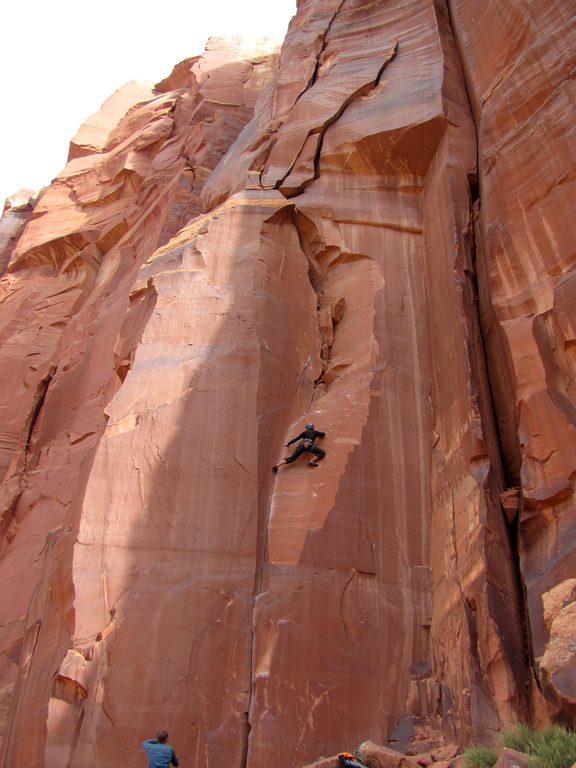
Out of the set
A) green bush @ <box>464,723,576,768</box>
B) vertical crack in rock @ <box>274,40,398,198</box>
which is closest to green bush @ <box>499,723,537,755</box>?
green bush @ <box>464,723,576,768</box>

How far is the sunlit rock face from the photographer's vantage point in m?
9.05

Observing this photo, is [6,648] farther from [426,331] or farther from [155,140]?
[155,140]

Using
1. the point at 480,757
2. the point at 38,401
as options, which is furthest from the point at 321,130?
the point at 480,757

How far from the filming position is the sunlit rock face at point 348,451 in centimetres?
905

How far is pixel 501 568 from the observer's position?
9234mm

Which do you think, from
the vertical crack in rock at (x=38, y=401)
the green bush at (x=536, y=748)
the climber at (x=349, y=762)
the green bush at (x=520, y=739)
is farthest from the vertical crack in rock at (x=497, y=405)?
the vertical crack in rock at (x=38, y=401)

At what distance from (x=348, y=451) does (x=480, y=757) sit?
4454 millimetres

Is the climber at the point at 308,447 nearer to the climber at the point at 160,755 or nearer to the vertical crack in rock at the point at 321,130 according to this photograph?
the climber at the point at 160,755

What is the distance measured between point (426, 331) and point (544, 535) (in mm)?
4070

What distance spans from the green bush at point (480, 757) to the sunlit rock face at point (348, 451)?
68 centimetres

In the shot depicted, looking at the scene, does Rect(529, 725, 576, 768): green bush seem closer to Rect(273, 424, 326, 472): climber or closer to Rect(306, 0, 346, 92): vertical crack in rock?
Rect(273, 424, 326, 472): climber

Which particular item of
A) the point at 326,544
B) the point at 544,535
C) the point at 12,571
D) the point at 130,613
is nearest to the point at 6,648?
the point at 12,571

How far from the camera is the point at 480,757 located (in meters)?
7.15

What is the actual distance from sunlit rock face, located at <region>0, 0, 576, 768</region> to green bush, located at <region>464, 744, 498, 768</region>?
677 mm
